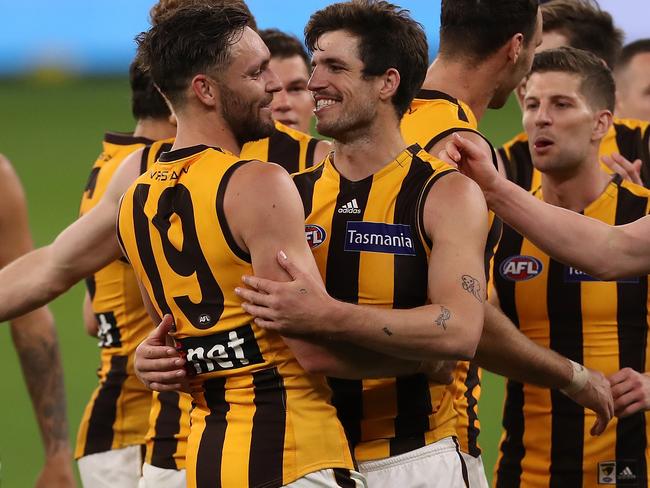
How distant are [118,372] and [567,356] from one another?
1929mm

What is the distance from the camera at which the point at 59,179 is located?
17.4m

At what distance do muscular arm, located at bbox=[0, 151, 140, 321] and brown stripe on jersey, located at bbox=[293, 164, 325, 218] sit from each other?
77cm

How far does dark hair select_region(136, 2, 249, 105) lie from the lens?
11.5 ft

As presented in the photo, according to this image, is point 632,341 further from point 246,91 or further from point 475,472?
point 246,91

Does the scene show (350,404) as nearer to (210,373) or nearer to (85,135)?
(210,373)

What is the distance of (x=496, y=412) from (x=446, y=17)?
460cm

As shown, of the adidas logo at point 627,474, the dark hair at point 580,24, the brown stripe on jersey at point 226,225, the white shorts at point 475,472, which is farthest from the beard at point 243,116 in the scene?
the dark hair at point 580,24

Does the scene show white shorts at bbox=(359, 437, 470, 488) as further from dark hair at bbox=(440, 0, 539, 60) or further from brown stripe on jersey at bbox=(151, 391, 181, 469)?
dark hair at bbox=(440, 0, 539, 60)

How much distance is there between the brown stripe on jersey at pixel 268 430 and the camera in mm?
3334

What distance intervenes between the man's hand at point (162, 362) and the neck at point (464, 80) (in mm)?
1513

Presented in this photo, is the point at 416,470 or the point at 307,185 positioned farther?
the point at 307,185

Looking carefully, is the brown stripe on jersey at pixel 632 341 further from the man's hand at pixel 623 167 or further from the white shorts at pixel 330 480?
the white shorts at pixel 330 480

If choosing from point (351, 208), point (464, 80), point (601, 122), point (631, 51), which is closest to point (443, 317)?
point (351, 208)

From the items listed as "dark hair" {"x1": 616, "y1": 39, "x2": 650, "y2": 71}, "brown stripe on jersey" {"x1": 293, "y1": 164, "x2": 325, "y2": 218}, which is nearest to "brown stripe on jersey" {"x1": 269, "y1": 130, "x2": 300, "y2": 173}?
"brown stripe on jersey" {"x1": 293, "y1": 164, "x2": 325, "y2": 218}
